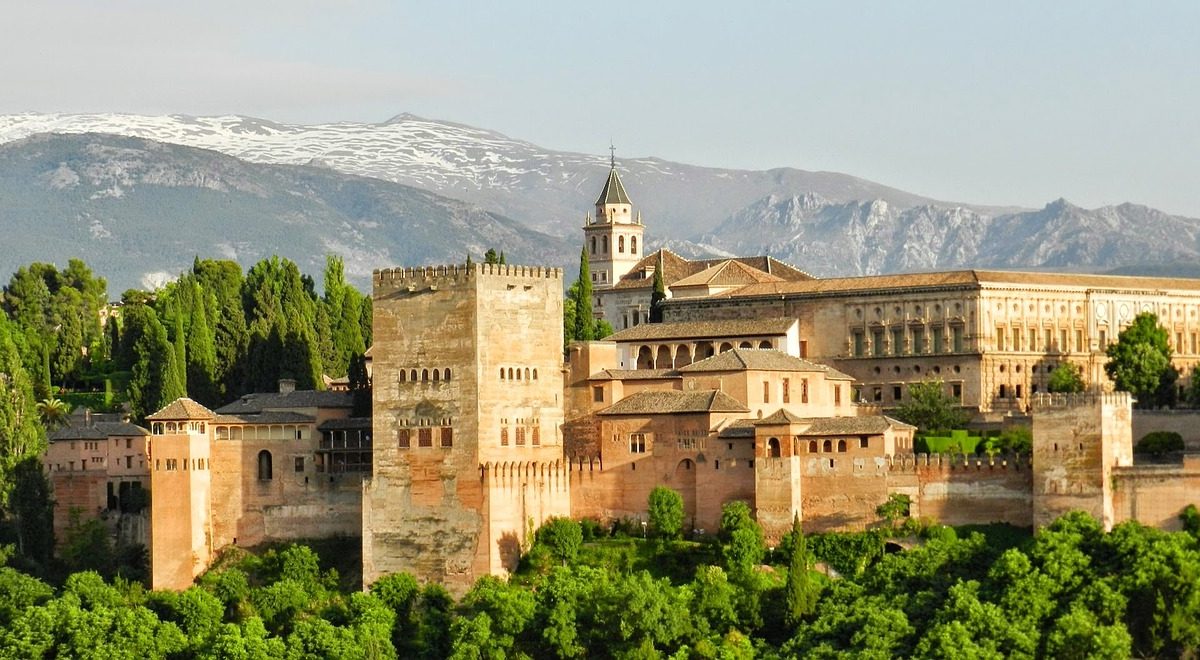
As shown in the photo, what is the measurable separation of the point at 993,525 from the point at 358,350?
30356 millimetres

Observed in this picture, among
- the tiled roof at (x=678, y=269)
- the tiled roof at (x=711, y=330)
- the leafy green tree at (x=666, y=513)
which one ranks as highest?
the tiled roof at (x=678, y=269)

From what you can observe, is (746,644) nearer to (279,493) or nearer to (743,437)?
(743,437)

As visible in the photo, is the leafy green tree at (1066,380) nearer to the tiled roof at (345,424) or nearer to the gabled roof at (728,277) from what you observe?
the gabled roof at (728,277)

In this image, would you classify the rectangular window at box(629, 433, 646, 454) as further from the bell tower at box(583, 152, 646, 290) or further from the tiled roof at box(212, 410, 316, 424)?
the bell tower at box(583, 152, 646, 290)

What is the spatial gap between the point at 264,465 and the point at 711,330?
55.8 ft

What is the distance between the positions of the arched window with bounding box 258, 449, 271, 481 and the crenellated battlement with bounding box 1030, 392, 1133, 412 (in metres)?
22.9

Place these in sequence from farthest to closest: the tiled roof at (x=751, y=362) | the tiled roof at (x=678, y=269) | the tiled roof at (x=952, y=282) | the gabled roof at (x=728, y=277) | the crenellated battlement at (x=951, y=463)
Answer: the tiled roof at (x=678, y=269)
the gabled roof at (x=728, y=277)
the tiled roof at (x=952, y=282)
the tiled roof at (x=751, y=362)
the crenellated battlement at (x=951, y=463)

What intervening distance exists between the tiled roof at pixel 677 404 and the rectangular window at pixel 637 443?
660 mm

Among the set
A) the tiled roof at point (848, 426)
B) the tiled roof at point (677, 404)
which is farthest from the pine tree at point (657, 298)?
the tiled roof at point (848, 426)

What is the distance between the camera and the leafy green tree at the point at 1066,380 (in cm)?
8388

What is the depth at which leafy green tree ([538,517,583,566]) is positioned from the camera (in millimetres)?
69875

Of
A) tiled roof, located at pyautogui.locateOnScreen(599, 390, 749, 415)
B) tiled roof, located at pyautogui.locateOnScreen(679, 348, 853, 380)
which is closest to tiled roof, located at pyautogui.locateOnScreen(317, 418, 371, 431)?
tiled roof, located at pyautogui.locateOnScreen(599, 390, 749, 415)

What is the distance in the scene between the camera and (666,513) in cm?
7019

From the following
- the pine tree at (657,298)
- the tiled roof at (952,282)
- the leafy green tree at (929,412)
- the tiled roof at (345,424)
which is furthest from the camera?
the pine tree at (657,298)
